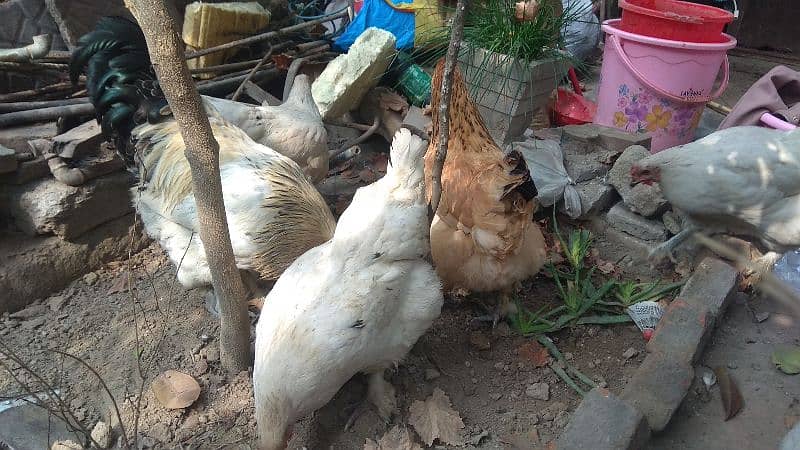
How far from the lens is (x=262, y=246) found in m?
2.34

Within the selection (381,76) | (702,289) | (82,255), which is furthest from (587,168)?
(82,255)

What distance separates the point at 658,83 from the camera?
11.5 ft

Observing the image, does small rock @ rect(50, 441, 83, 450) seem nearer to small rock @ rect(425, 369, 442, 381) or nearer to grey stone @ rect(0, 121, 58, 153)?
small rock @ rect(425, 369, 442, 381)

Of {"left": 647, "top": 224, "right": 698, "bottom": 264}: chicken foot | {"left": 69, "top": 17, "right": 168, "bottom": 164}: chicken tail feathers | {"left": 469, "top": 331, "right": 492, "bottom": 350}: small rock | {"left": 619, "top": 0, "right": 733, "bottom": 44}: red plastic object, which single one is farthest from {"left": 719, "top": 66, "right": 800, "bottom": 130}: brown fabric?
{"left": 69, "top": 17, "right": 168, "bottom": 164}: chicken tail feathers

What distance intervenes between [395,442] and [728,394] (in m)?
1.34

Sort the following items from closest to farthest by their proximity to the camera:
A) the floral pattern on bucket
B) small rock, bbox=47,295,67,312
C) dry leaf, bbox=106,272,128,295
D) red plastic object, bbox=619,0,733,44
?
small rock, bbox=47,295,67,312
dry leaf, bbox=106,272,128,295
red plastic object, bbox=619,0,733,44
the floral pattern on bucket

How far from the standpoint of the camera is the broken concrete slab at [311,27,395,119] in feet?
12.3

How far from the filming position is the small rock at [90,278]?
294 centimetres

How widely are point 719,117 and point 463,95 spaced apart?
114 inches

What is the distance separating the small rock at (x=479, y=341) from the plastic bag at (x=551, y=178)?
3.25 feet

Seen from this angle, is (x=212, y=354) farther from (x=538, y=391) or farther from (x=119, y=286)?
(x=538, y=391)

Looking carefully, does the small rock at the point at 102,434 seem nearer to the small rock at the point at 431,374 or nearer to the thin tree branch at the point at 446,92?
the small rock at the point at 431,374

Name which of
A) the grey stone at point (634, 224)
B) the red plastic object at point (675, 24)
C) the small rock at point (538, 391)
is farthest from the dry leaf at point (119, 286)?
the red plastic object at point (675, 24)

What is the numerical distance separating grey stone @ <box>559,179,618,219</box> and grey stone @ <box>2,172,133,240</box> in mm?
2647
